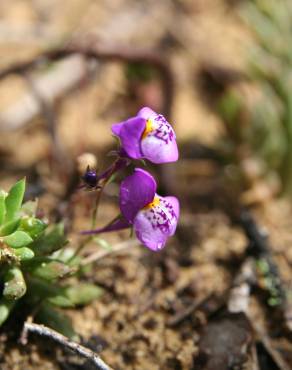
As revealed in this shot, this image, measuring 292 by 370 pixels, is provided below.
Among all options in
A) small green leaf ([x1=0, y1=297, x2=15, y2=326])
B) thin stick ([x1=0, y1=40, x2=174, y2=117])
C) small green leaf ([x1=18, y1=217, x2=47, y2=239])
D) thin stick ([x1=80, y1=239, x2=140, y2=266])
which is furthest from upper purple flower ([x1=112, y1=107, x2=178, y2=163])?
thin stick ([x1=0, y1=40, x2=174, y2=117])

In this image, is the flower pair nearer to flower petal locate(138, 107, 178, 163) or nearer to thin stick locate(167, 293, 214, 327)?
flower petal locate(138, 107, 178, 163)

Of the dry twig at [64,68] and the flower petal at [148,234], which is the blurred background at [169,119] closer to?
the dry twig at [64,68]

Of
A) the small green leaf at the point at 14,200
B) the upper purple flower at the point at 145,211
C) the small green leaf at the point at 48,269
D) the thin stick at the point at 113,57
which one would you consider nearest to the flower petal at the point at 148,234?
the upper purple flower at the point at 145,211

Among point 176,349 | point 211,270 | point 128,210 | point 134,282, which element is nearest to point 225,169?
point 211,270

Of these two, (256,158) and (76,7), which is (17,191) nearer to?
(256,158)

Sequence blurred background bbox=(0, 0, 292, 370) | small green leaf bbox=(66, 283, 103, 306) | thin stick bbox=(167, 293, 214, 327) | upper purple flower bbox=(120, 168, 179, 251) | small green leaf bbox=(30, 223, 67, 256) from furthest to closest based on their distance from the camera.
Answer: blurred background bbox=(0, 0, 292, 370)
thin stick bbox=(167, 293, 214, 327)
small green leaf bbox=(66, 283, 103, 306)
small green leaf bbox=(30, 223, 67, 256)
upper purple flower bbox=(120, 168, 179, 251)

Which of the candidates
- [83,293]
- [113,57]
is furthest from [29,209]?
[113,57]
